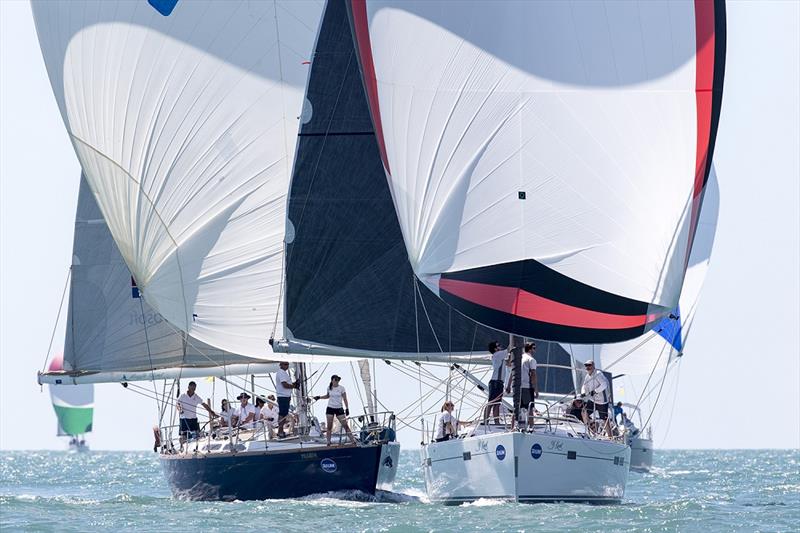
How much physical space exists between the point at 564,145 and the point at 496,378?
12.5 ft

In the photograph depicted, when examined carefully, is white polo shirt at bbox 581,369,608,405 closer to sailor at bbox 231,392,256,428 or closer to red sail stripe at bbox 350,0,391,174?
red sail stripe at bbox 350,0,391,174

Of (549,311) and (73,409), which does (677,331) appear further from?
(73,409)

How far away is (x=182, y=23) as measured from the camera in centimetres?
2789

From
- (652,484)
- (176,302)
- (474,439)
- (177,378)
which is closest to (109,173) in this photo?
(176,302)

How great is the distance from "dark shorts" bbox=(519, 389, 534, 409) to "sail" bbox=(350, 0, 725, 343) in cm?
120

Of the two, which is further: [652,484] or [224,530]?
[652,484]

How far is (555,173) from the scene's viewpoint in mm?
22000

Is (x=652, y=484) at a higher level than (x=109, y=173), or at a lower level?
lower

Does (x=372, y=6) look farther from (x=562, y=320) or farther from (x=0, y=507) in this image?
(x=0, y=507)

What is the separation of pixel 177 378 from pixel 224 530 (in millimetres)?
9740

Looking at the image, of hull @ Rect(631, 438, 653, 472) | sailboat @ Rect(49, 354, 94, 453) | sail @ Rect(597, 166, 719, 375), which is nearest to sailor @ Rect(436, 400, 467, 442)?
sail @ Rect(597, 166, 719, 375)

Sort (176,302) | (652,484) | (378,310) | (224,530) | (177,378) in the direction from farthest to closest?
(652,484), (177,378), (176,302), (378,310), (224,530)

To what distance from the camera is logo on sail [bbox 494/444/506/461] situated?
2238cm

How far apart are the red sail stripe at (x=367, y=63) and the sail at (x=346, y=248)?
242 centimetres
